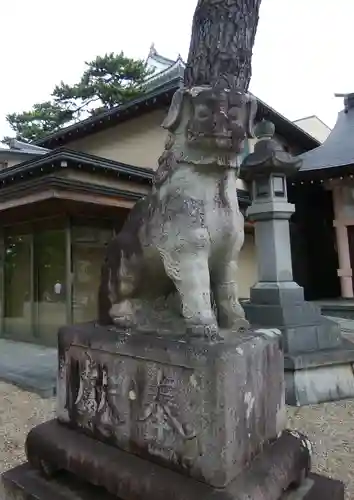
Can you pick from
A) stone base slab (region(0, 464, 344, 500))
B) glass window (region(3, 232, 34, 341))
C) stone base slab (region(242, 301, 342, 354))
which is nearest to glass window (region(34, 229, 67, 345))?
glass window (region(3, 232, 34, 341))

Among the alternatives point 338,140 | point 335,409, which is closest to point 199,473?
→ point 335,409

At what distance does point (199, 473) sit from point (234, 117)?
1.45m

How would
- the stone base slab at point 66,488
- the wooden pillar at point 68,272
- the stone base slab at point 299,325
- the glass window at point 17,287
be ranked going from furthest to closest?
the glass window at point 17,287 → the wooden pillar at point 68,272 → the stone base slab at point 299,325 → the stone base slab at point 66,488

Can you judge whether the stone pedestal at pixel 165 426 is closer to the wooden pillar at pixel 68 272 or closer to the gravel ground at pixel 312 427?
the gravel ground at pixel 312 427

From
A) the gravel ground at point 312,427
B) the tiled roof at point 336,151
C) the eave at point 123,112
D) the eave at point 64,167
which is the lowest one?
the gravel ground at point 312,427

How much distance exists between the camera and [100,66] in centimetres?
1602

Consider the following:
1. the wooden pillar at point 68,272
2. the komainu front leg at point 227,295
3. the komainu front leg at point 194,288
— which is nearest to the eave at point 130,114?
the wooden pillar at point 68,272

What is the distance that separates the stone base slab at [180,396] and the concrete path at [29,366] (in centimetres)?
288

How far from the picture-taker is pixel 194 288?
171cm

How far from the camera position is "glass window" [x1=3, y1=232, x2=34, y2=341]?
7.89m

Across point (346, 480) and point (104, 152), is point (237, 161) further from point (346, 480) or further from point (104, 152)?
point (104, 152)

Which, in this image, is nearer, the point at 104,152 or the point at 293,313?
the point at 293,313

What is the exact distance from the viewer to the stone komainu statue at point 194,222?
1.67 meters

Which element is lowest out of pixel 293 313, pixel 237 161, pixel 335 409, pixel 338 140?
pixel 335 409
